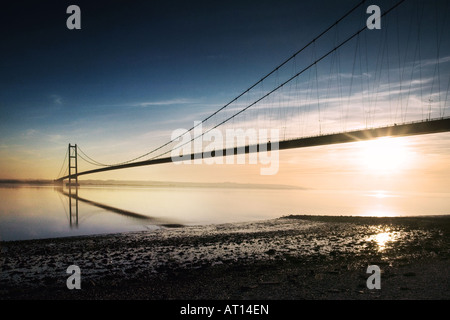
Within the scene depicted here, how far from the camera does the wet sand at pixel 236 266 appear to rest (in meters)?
6.21

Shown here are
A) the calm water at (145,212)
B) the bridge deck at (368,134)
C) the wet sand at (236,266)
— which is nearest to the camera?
the wet sand at (236,266)

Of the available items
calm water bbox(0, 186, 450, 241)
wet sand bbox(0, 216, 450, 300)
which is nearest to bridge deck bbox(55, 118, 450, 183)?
calm water bbox(0, 186, 450, 241)

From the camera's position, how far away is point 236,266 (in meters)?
8.56

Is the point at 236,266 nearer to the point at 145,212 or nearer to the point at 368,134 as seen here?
the point at 368,134

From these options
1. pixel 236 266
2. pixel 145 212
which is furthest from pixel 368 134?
pixel 236 266

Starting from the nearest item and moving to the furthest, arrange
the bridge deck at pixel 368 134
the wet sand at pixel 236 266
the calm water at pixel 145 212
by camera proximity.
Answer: the wet sand at pixel 236 266
the calm water at pixel 145 212
the bridge deck at pixel 368 134

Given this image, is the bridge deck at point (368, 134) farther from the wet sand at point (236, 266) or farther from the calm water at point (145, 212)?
the wet sand at point (236, 266)

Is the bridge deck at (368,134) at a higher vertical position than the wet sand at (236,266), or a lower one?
higher

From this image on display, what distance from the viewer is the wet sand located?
6211mm

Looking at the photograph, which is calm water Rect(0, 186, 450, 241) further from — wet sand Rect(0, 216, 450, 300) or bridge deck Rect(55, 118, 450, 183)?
wet sand Rect(0, 216, 450, 300)

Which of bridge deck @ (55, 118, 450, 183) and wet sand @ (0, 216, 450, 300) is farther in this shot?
bridge deck @ (55, 118, 450, 183)

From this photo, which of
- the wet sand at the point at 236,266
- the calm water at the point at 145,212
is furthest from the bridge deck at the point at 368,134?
the wet sand at the point at 236,266
